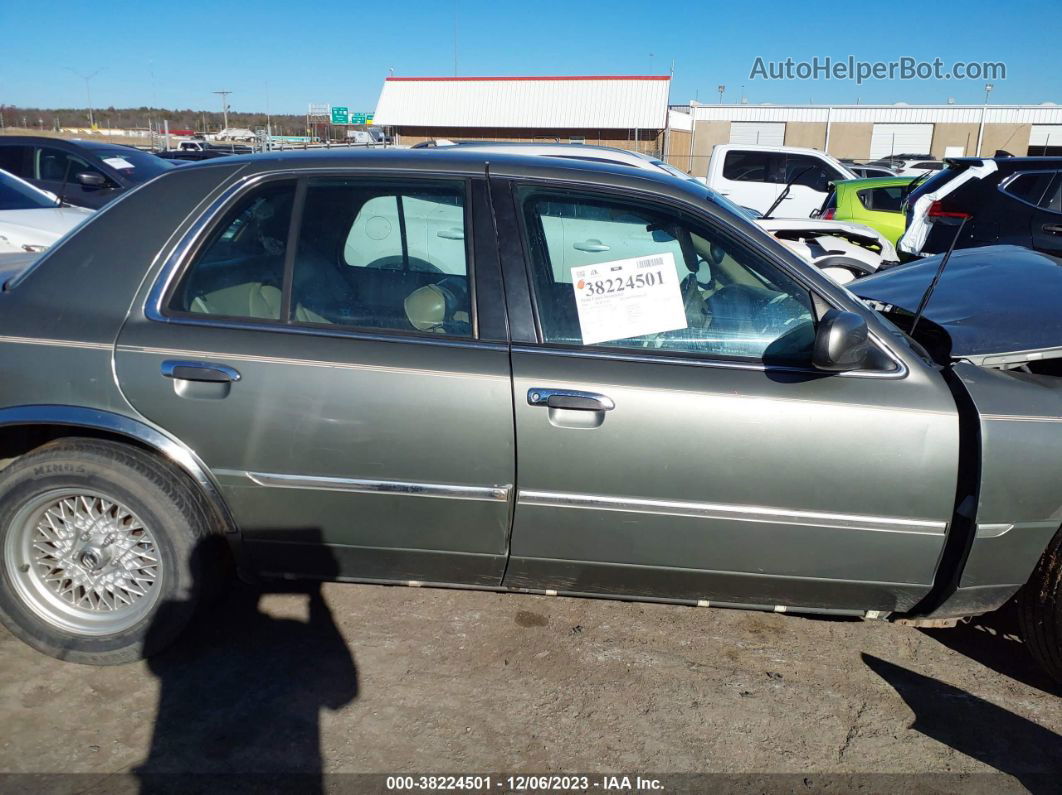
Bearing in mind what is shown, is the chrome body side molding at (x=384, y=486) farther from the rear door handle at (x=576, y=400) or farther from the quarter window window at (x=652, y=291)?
the quarter window window at (x=652, y=291)

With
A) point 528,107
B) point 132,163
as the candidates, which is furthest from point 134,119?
point 132,163

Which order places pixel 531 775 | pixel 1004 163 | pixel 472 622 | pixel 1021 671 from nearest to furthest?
pixel 531 775 → pixel 1021 671 → pixel 472 622 → pixel 1004 163

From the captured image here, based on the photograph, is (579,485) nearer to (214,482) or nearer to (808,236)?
(214,482)

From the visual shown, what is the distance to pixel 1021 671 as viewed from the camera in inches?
121

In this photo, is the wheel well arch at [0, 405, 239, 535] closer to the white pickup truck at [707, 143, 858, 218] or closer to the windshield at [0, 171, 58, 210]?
the windshield at [0, 171, 58, 210]

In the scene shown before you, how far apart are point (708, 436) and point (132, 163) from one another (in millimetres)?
9673

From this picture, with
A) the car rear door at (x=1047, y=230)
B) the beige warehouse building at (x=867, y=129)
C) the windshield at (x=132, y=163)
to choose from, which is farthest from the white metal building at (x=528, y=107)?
the car rear door at (x=1047, y=230)

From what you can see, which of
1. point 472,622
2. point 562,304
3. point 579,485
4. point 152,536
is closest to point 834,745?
point 579,485

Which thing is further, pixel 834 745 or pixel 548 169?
pixel 548 169

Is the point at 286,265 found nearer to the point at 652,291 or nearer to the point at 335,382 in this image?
the point at 335,382

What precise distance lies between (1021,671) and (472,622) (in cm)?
210

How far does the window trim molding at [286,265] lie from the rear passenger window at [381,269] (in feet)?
0.08

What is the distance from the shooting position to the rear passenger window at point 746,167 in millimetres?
14305

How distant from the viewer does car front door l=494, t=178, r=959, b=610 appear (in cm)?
257
